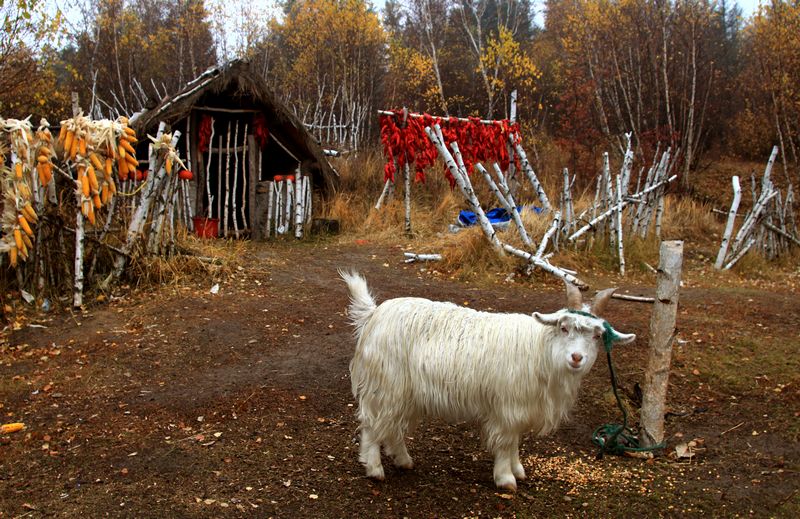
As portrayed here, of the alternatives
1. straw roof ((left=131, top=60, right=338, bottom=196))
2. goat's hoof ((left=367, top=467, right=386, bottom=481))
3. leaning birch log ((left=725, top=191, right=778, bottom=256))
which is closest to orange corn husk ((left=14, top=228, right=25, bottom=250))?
goat's hoof ((left=367, top=467, right=386, bottom=481))

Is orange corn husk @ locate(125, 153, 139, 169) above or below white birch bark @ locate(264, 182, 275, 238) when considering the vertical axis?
above

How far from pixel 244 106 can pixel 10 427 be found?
897cm

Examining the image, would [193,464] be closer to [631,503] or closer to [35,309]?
[631,503]

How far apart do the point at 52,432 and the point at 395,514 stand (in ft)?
8.47

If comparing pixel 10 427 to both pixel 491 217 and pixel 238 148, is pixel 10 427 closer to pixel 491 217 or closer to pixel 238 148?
pixel 238 148

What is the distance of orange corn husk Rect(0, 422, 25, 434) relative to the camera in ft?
15.2

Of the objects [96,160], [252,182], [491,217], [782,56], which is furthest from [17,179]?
[782,56]

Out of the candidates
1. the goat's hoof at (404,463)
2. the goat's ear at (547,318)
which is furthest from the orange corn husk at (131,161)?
the goat's ear at (547,318)

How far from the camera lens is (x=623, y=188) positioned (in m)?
10.5

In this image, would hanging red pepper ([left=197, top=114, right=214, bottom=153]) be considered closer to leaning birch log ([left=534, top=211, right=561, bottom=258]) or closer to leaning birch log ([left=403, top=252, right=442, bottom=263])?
leaning birch log ([left=403, top=252, right=442, bottom=263])

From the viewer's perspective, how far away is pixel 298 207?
12.7m

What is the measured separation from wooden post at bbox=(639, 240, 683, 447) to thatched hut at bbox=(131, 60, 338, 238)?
8.71 m

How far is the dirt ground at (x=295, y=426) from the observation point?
3.78 meters

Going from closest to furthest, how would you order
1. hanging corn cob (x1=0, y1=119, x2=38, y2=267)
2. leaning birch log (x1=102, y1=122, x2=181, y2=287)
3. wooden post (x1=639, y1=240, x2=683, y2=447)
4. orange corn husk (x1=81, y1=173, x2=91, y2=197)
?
hanging corn cob (x1=0, y1=119, x2=38, y2=267) → orange corn husk (x1=81, y1=173, x2=91, y2=197) → wooden post (x1=639, y1=240, x2=683, y2=447) → leaning birch log (x1=102, y1=122, x2=181, y2=287)
